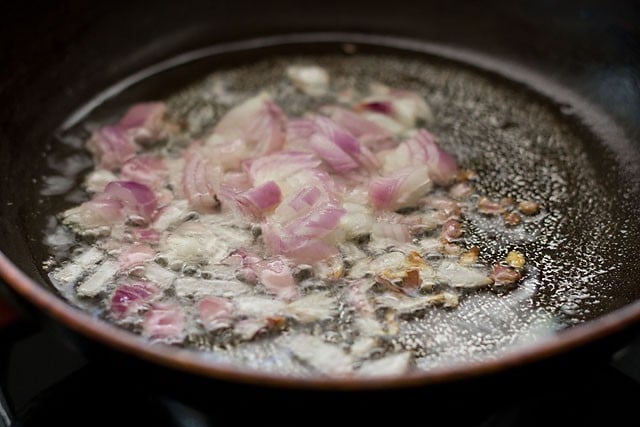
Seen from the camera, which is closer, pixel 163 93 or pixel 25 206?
pixel 25 206

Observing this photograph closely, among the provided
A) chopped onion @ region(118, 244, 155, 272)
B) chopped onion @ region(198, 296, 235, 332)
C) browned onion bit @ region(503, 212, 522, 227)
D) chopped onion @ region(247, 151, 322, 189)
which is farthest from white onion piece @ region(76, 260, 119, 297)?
browned onion bit @ region(503, 212, 522, 227)

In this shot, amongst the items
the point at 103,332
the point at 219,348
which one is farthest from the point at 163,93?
the point at 103,332

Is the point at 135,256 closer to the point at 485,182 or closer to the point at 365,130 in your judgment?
the point at 365,130

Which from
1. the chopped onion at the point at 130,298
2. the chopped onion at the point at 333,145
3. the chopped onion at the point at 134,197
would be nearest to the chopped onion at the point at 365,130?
the chopped onion at the point at 333,145

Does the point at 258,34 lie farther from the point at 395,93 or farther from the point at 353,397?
the point at 353,397

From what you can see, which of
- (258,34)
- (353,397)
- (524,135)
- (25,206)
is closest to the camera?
(353,397)

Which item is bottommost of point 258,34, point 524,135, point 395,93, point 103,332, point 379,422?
point 379,422
